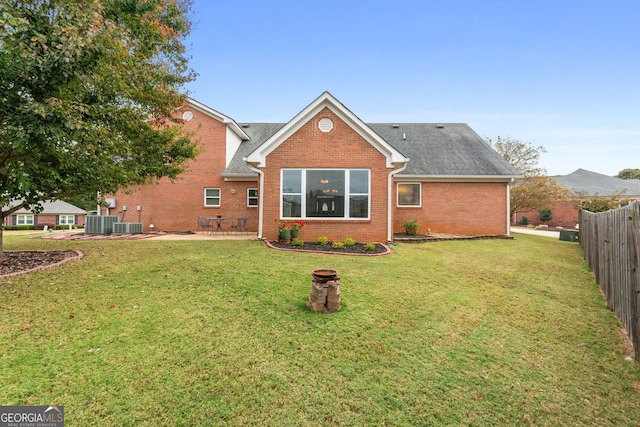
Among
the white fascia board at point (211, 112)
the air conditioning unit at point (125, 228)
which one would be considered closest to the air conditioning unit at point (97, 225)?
the air conditioning unit at point (125, 228)

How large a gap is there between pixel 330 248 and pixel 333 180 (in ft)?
9.12

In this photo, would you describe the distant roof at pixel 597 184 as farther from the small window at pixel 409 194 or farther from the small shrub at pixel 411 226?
the small shrub at pixel 411 226

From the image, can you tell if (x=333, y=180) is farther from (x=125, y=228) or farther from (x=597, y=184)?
(x=597, y=184)

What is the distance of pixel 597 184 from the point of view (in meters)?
35.2

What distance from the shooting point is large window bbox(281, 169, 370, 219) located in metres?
11.5

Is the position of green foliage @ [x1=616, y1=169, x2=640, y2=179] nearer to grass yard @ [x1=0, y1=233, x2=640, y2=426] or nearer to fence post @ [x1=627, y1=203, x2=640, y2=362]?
grass yard @ [x1=0, y1=233, x2=640, y2=426]

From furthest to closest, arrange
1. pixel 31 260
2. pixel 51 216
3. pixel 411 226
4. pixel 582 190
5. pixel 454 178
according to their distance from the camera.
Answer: pixel 51 216, pixel 582 190, pixel 454 178, pixel 411 226, pixel 31 260

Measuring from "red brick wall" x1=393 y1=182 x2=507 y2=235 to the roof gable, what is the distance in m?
4.59

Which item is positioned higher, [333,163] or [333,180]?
[333,163]

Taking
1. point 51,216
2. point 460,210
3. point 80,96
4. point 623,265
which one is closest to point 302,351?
point 623,265

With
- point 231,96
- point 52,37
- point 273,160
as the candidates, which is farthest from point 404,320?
point 231,96

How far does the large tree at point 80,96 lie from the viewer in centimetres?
484

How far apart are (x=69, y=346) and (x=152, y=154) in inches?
266

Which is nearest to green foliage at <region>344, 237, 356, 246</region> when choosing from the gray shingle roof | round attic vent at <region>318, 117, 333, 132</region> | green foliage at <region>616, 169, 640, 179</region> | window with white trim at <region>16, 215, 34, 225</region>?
round attic vent at <region>318, 117, 333, 132</region>
